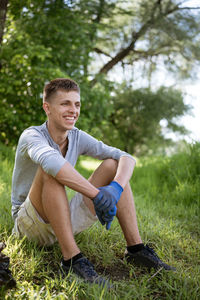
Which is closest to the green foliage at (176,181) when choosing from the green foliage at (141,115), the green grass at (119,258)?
the green grass at (119,258)

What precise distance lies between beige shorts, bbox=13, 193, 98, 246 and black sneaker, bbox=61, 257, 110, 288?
0.27 m

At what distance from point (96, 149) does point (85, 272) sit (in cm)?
83

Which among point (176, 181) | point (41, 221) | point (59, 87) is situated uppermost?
point (59, 87)

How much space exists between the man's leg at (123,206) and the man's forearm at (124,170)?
0.06 m

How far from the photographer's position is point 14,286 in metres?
1.61

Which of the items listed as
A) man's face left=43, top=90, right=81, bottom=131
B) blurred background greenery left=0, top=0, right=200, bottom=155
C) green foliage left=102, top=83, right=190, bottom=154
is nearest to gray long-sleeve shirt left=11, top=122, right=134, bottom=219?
man's face left=43, top=90, right=81, bottom=131

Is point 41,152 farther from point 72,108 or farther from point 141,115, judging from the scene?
point 141,115

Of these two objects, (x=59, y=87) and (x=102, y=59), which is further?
(x=102, y=59)

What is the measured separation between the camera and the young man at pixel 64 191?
174cm

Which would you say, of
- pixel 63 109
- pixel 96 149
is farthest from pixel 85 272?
pixel 63 109

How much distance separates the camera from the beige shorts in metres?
1.90

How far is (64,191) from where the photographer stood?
5.89ft

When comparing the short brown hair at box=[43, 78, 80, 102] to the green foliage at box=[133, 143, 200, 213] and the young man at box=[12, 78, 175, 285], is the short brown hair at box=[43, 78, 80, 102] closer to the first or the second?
the young man at box=[12, 78, 175, 285]

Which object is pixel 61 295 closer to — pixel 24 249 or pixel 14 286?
pixel 14 286
